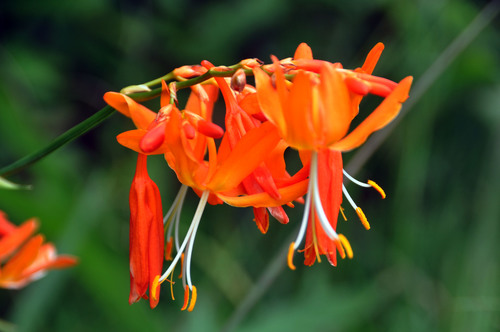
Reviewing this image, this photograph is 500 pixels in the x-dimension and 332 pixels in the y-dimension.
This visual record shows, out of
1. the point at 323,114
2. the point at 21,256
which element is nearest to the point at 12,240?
the point at 21,256

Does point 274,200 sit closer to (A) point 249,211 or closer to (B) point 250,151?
(B) point 250,151

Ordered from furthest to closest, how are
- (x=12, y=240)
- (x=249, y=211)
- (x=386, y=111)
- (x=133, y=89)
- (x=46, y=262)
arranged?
(x=249, y=211) < (x=46, y=262) < (x=12, y=240) < (x=133, y=89) < (x=386, y=111)

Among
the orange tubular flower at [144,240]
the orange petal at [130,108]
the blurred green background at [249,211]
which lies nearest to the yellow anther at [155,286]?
the orange tubular flower at [144,240]

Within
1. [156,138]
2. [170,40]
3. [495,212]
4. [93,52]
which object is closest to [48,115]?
[93,52]

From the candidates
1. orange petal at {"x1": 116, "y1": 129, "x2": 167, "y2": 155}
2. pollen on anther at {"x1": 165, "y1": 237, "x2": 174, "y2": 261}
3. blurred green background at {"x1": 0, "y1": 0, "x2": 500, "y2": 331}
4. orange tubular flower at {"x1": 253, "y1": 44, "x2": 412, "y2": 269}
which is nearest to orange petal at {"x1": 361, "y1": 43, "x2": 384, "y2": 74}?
orange tubular flower at {"x1": 253, "y1": 44, "x2": 412, "y2": 269}

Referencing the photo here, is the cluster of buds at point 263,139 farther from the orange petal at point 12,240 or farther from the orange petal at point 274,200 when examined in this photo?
the orange petal at point 12,240

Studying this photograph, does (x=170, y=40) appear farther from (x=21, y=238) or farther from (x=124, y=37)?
(x=21, y=238)

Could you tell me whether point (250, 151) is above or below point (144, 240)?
above
